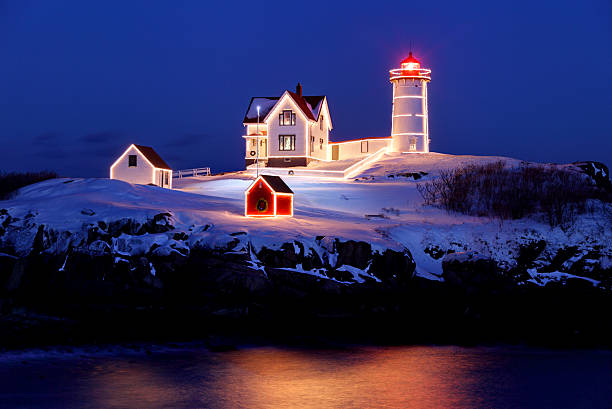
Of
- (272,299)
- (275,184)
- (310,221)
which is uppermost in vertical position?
(275,184)

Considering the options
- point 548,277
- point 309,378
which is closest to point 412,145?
point 548,277

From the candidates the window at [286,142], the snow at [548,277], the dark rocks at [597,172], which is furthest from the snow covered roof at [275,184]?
the window at [286,142]

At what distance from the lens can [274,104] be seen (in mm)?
61688

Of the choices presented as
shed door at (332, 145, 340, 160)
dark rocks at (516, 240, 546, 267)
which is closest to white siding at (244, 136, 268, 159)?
shed door at (332, 145, 340, 160)

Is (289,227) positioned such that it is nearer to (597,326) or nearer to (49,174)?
(597,326)

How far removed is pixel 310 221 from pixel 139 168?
19.8 meters

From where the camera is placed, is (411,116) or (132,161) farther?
(411,116)

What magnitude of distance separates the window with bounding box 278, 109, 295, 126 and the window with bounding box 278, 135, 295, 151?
1203 millimetres

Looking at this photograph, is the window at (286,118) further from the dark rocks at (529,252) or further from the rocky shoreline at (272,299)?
the rocky shoreline at (272,299)

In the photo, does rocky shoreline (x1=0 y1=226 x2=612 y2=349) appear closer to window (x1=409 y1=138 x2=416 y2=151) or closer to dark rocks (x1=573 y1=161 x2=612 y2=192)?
dark rocks (x1=573 y1=161 x2=612 y2=192)

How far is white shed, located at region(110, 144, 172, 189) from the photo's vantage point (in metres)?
45.3

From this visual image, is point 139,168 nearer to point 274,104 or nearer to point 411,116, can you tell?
point 274,104

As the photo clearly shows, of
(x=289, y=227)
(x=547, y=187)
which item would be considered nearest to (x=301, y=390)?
(x=289, y=227)

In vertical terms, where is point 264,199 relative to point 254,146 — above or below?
below
